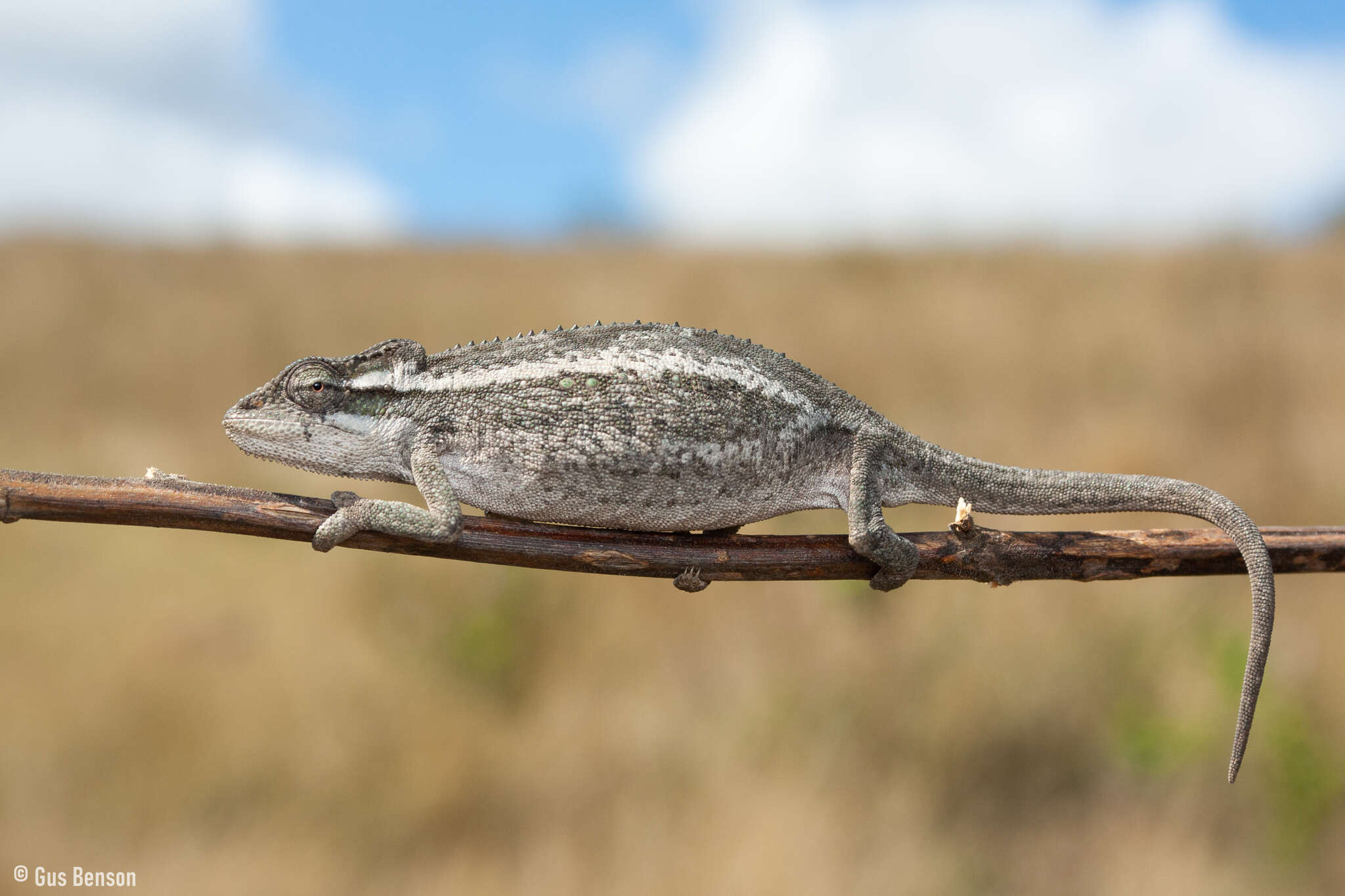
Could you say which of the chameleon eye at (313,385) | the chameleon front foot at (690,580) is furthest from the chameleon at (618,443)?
the chameleon front foot at (690,580)

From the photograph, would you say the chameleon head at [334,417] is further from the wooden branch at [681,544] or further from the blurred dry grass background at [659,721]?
the blurred dry grass background at [659,721]

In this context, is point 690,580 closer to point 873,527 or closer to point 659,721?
point 873,527

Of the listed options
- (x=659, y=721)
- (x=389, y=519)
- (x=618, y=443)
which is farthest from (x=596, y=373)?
(x=659, y=721)

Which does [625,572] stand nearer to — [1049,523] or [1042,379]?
[1049,523]

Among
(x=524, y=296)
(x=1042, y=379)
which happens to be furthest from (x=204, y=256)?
(x=1042, y=379)

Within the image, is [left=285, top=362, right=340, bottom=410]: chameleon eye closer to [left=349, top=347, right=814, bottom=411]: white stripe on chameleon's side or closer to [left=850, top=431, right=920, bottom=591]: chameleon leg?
[left=349, top=347, right=814, bottom=411]: white stripe on chameleon's side

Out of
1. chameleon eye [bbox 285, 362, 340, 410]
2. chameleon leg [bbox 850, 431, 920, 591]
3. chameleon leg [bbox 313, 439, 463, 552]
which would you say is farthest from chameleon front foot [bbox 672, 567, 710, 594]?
chameleon eye [bbox 285, 362, 340, 410]

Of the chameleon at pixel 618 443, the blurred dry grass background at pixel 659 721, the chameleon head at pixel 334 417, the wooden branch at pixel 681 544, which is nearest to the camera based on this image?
the wooden branch at pixel 681 544
